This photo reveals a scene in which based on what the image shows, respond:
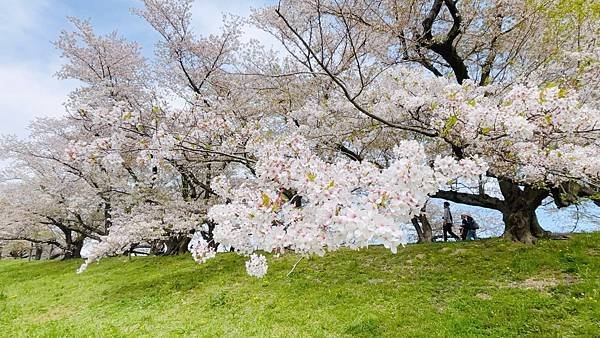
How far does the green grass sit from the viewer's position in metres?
6.47

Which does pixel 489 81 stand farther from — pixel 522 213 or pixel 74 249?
pixel 74 249

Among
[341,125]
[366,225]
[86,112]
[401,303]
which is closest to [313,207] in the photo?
[366,225]

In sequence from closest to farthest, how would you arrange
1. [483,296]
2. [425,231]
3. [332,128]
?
[483,296] < [332,128] < [425,231]

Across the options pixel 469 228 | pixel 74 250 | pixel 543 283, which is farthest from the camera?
pixel 74 250

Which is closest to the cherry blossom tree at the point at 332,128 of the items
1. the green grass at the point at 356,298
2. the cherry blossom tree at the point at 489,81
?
the cherry blossom tree at the point at 489,81

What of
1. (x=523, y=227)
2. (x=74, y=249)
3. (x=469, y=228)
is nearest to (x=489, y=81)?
(x=523, y=227)

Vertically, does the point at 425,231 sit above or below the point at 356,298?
above

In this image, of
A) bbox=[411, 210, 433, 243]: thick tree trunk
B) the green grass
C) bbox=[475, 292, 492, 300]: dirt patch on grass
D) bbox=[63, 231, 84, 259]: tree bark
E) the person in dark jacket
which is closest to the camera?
the green grass

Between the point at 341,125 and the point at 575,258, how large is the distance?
5.81 m

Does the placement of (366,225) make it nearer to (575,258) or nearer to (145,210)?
(575,258)

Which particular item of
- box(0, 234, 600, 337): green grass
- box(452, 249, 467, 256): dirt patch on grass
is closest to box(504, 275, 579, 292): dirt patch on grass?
box(0, 234, 600, 337): green grass

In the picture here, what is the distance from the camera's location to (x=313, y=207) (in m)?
3.56

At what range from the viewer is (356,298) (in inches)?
319

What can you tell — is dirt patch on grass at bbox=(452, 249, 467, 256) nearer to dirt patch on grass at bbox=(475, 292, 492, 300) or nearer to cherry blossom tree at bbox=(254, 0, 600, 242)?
cherry blossom tree at bbox=(254, 0, 600, 242)
